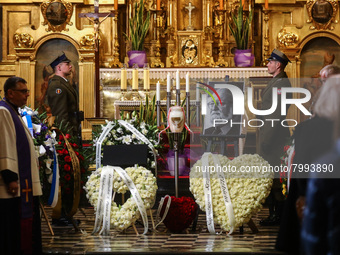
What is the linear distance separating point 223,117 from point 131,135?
49.6 inches

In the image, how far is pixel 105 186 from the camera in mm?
6871

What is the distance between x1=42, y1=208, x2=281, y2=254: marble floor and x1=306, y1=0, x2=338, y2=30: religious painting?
6309 millimetres

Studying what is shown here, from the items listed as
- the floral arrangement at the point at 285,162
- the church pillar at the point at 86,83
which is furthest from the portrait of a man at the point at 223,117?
the church pillar at the point at 86,83

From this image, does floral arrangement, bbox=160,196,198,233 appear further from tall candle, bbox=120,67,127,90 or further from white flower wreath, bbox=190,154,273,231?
tall candle, bbox=120,67,127,90

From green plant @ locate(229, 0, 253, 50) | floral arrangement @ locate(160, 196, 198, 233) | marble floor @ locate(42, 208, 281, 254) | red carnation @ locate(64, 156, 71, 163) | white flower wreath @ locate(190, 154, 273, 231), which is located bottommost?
marble floor @ locate(42, 208, 281, 254)

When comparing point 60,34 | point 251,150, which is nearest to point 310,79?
point 251,150

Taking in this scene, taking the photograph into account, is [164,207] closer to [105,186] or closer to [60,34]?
[105,186]

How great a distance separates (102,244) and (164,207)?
981 mm

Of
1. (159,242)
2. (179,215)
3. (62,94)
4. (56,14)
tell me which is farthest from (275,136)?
(56,14)

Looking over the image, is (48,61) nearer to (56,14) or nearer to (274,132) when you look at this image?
(56,14)

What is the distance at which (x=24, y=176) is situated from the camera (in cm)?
567

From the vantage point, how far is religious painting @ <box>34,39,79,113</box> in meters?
12.8

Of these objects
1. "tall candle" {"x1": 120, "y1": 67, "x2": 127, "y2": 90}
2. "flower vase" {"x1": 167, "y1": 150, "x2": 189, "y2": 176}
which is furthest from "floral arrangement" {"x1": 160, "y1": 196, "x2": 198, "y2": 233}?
"tall candle" {"x1": 120, "y1": 67, "x2": 127, "y2": 90}

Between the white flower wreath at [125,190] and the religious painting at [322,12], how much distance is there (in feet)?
22.2
